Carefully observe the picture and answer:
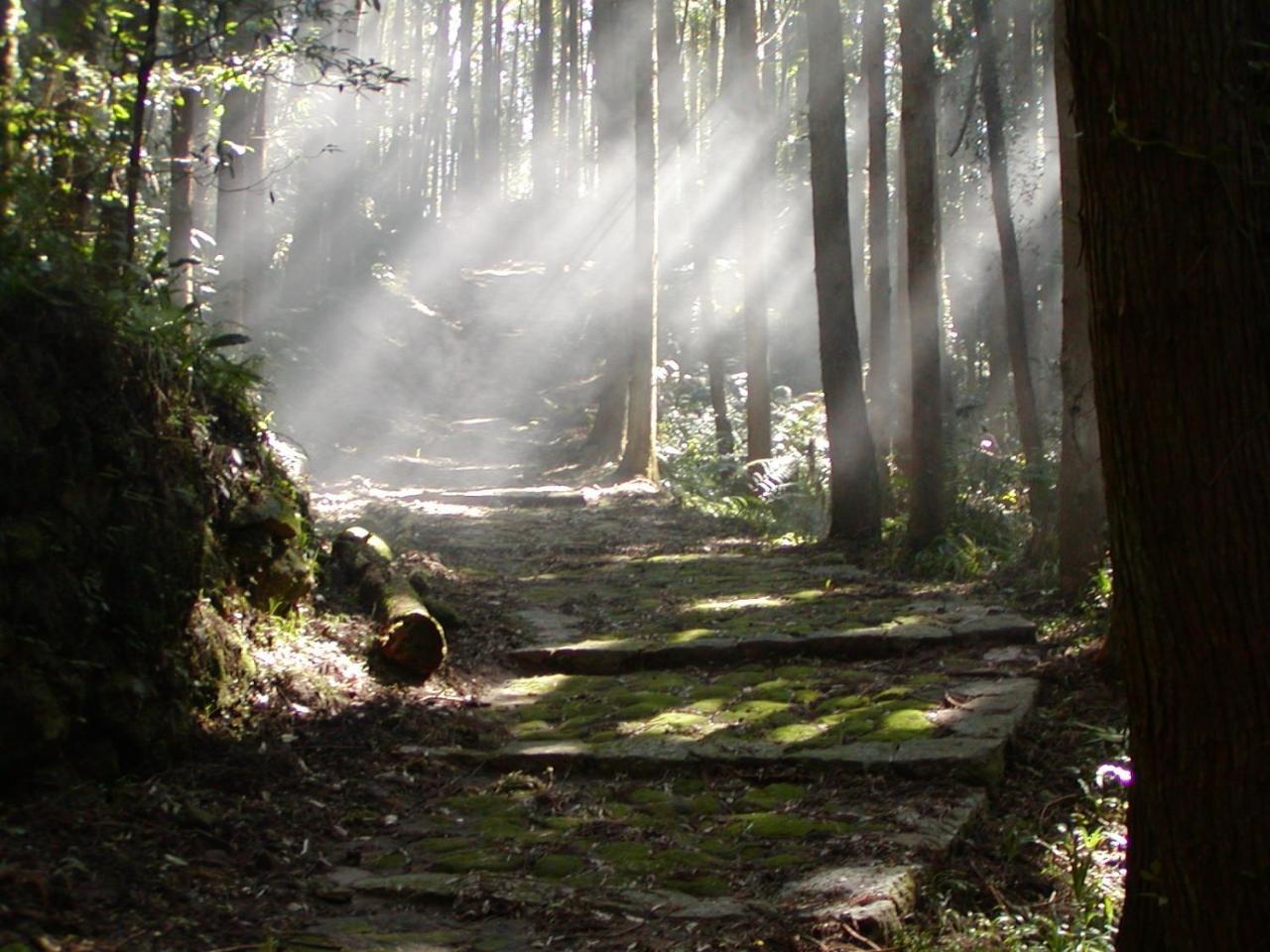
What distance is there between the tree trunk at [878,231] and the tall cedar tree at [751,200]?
1.75 m

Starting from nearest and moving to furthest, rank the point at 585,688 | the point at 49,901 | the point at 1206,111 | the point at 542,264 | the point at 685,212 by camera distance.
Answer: the point at 1206,111 < the point at 49,901 < the point at 585,688 < the point at 685,212 < the point at 542,264

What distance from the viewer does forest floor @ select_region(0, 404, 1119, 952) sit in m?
4.20

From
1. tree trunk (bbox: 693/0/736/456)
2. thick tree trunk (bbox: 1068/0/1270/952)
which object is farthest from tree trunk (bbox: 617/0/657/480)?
thick tree trunk (bbox: 1068/0/1270/952)

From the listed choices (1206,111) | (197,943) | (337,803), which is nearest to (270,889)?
(197,943)

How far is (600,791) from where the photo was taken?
583cm

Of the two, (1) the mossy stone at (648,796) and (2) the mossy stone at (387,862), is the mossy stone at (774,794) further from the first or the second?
(2) the mossy stone at (387,862)

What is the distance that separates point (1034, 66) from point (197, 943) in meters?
23.9

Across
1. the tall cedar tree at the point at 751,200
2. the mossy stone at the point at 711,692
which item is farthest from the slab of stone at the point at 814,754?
the tall cedar tree at the point at 751,200

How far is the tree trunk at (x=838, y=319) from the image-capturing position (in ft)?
42.1

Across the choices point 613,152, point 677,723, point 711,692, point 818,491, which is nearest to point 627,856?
point 677,723

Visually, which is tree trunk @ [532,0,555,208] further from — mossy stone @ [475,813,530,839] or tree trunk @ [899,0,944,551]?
mossy stone @ [475,813,530,839]

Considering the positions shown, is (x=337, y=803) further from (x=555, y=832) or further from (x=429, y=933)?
(x=429, y=933)

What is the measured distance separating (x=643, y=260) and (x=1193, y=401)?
16.3 metres

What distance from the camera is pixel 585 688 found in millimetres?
7617
